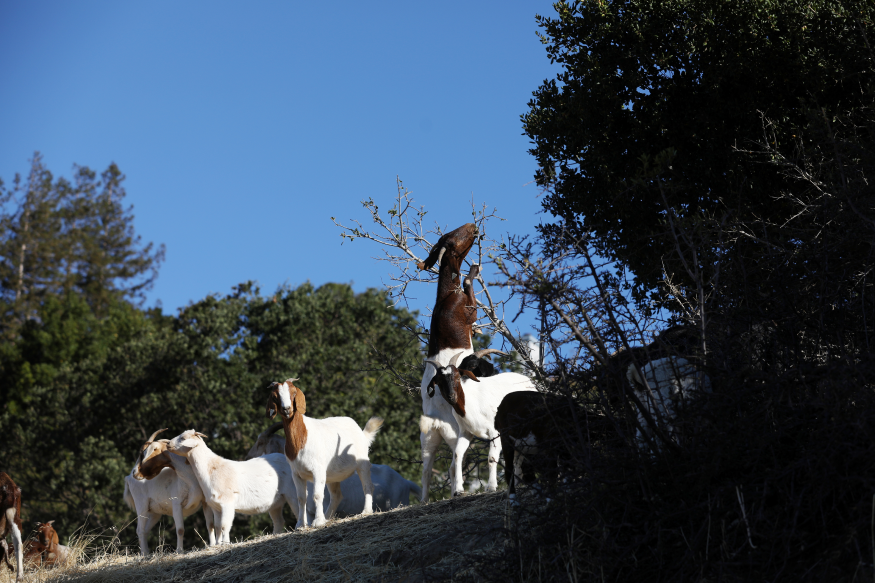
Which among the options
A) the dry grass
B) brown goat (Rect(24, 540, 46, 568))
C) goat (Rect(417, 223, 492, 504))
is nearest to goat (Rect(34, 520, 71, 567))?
brown goat (Rect(24, 540, 46, 568))

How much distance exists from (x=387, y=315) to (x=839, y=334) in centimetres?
1660

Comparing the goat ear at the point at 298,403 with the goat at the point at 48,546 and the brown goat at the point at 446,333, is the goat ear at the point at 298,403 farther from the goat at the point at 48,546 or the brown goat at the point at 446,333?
the goat at the point at 48,546

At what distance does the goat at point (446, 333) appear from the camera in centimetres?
902

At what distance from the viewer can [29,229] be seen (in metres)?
37.5

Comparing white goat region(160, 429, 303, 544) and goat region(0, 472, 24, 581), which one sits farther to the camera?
white goat region(160, 429, 303, 544)

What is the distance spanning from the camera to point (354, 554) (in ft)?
22.1

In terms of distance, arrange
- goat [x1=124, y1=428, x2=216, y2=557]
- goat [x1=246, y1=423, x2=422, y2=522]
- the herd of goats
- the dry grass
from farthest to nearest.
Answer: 1. goat [x1=246, y1=423, x2=422, y2=522]
2. goat [x1=124, y1=428, x2=216, y2=557]
3. the herd of goats
4. the dry grass

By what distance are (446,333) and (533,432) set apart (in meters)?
2.97

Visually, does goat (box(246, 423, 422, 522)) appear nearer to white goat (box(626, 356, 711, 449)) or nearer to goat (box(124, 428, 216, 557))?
goat (box(124, 428, 216, 557))

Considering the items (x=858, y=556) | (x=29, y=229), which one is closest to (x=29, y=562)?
(x=858, y=556)

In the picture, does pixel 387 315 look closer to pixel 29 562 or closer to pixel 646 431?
pixel 29 562

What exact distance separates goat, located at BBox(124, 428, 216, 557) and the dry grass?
3.76 feet

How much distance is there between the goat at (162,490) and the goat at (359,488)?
189 cm

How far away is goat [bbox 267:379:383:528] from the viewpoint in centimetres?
911
